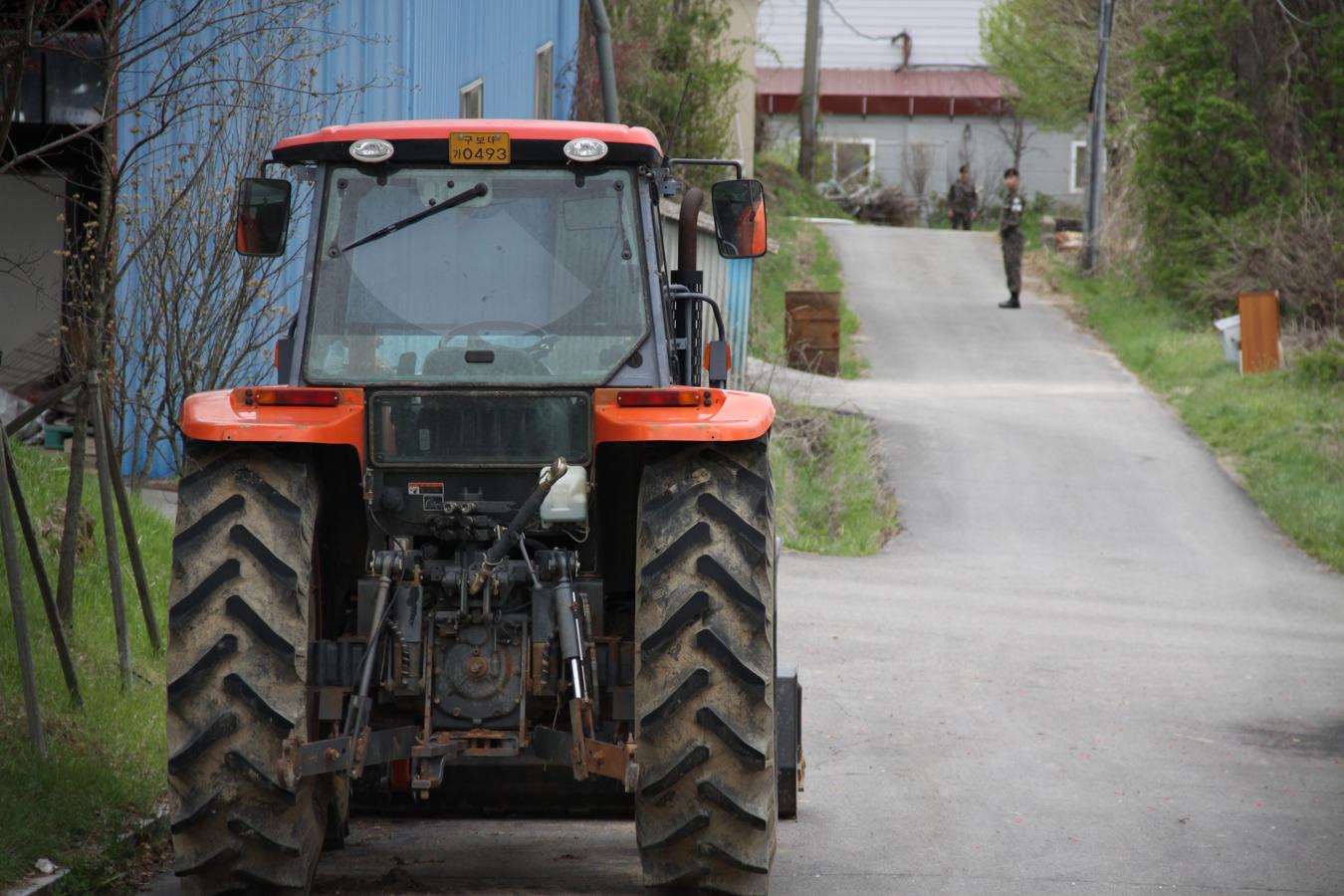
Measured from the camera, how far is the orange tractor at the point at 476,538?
5.30 metres

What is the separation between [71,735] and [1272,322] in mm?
16992

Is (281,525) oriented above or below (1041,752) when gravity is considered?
above

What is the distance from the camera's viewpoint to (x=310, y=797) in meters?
5.49

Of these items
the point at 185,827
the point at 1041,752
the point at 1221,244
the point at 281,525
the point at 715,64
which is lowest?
the point at 1041,752

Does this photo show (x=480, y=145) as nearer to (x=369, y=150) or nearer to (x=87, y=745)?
(x=369, y=150)

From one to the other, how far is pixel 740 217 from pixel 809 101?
38684 mm

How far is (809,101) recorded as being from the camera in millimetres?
44312

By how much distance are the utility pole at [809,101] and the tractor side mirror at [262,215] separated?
37.7 m

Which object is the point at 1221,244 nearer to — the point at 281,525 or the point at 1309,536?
the point at 1309,536

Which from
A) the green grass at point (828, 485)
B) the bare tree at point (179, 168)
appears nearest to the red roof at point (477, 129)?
the bare tree at point (179, 168)

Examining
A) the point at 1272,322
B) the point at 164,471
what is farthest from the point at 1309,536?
the point at 164,471

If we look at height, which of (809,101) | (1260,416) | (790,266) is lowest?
(1260,416)

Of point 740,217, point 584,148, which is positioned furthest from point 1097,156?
point 584,148

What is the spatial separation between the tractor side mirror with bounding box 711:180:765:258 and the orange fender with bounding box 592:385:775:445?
3.20 ft
